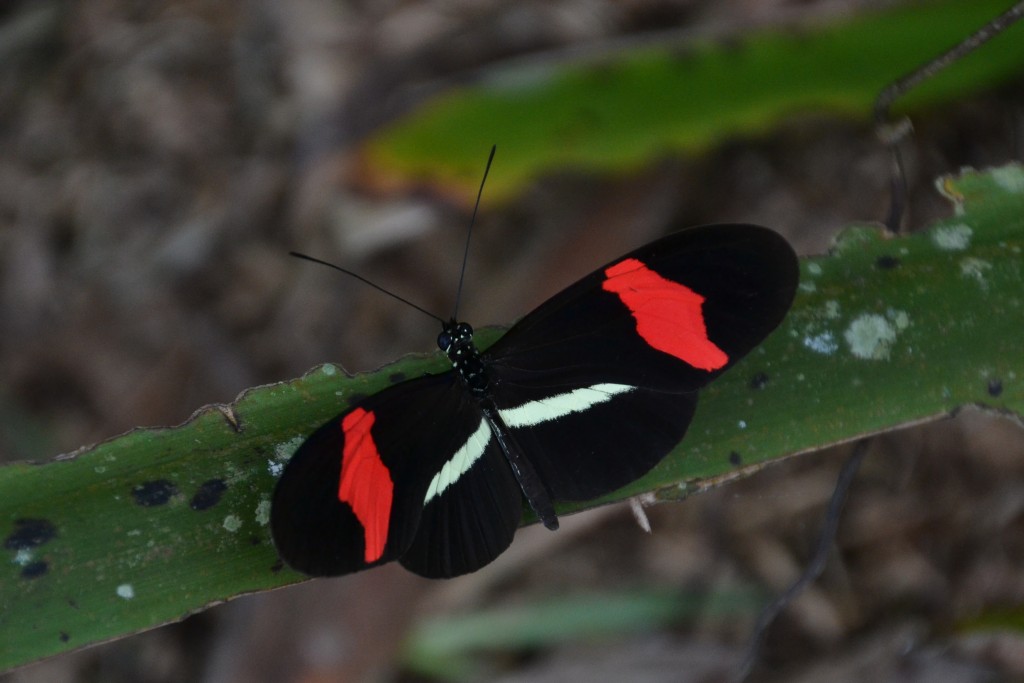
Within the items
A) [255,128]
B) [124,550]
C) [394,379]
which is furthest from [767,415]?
[255,128]

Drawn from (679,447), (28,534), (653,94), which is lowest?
(679,447)

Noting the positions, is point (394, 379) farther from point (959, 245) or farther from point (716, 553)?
point (716, 553)

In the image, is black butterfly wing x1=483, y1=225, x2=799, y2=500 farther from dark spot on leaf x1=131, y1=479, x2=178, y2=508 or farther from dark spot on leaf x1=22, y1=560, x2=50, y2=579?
dark spot on leaf x1=22, y1=560, x2=50, y2=579

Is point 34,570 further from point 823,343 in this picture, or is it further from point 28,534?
point 823,343

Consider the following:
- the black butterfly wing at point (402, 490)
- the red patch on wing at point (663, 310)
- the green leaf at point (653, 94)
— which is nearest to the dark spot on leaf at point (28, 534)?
the black butterfly wing at point (402, 490)

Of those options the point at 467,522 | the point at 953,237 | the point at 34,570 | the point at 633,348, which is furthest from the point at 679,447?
the point at 34,570
